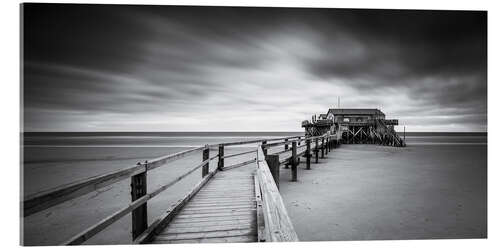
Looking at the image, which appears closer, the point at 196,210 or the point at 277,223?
the point at 277,223

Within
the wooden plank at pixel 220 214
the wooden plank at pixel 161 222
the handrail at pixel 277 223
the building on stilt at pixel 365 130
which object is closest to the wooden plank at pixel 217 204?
the wooden plank at pixel 161 222

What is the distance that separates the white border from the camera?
11.5 ft

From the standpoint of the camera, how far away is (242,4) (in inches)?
166

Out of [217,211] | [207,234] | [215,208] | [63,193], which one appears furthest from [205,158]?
[63,193]

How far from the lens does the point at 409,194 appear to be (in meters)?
6.28

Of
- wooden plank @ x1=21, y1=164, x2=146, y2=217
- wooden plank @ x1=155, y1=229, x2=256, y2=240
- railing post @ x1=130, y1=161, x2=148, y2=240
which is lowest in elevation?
wooden plank @ x1=155, y1=229, x2=256, y2=240

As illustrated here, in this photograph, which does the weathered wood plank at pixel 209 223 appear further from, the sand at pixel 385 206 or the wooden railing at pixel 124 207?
the sand at pixel 385 206

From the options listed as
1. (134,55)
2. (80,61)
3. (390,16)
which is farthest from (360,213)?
(80,61)

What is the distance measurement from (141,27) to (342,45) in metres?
5.27

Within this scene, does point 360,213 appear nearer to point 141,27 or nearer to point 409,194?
point 409,194

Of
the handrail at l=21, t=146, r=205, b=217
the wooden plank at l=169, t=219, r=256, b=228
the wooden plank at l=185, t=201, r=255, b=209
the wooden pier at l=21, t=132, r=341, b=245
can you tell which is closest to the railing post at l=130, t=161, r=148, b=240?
the wooden pier at l=21, t=132, r=341, b=245

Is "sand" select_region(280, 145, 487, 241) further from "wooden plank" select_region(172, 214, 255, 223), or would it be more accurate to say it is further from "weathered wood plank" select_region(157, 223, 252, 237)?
"weathered wood plank" select_region(157, 223, 252, 237)

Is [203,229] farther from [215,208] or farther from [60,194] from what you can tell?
[60,194]
